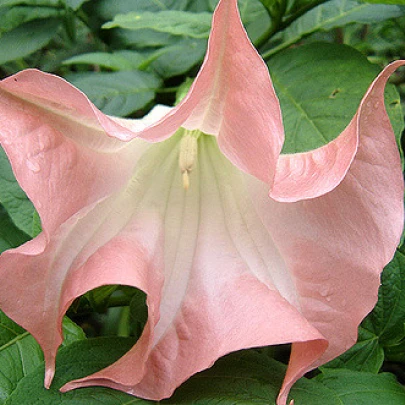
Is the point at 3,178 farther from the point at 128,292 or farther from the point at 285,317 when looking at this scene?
the point at 285,317

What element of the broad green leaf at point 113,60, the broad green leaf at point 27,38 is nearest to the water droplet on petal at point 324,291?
the broad green leaf at point 113,60

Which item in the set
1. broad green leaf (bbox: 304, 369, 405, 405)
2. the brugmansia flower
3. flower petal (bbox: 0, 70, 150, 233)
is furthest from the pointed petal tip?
broad green leaf (bbox: 304, 369, 405, 405)

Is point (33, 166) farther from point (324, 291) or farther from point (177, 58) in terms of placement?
point (177, 58)

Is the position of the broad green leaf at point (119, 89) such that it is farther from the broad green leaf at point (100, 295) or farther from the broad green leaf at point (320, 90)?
the broad green leaf at point (100, 295)

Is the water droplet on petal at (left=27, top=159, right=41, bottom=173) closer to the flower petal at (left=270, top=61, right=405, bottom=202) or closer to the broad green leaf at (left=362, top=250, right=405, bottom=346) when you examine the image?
the flower petal at (left=270, top=61, right=405, bottom=202)

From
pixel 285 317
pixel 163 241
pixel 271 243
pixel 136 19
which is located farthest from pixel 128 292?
pixel 136 19

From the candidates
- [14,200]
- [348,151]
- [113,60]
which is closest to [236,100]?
[348,151]
